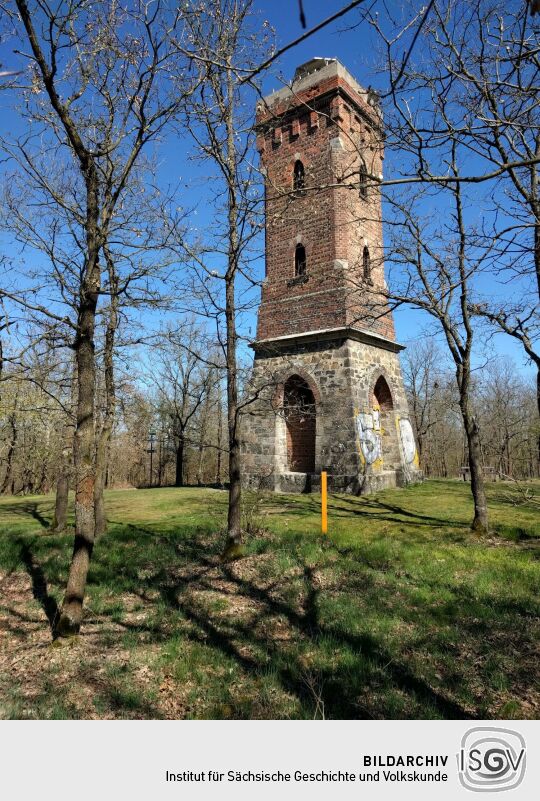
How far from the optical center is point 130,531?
9.70 meters

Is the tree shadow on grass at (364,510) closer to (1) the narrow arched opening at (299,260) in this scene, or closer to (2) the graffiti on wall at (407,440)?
(2) the graffiti on wall at (407,440)

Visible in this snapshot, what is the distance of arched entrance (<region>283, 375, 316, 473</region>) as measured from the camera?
15.2 m

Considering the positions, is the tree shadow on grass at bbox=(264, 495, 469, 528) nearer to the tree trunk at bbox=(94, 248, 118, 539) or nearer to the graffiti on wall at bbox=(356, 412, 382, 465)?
the graffiti on wall at bbox=(356, 412, 382, 465)

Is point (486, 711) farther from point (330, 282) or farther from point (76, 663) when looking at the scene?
point (330, 282)

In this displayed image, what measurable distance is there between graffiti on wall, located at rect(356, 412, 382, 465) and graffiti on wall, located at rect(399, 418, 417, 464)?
1.48 m

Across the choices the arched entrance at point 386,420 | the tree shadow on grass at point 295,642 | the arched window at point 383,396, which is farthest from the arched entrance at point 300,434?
the tree shadow on grass at point 295,642

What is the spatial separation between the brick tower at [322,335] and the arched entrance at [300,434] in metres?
0.03

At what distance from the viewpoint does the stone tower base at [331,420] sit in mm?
13891

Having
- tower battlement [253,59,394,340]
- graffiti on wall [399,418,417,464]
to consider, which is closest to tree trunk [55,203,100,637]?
tower battlement [253,59,394,340]

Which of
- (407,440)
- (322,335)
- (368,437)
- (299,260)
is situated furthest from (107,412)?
(407,440)

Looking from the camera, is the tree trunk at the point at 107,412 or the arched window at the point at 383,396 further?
the arched window at the point at 383,396
